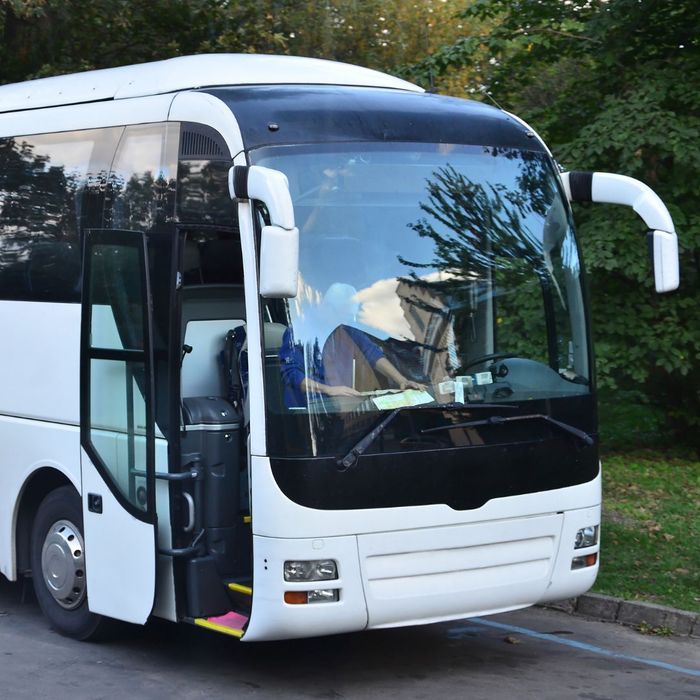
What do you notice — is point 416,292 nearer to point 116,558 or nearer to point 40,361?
point 116,558

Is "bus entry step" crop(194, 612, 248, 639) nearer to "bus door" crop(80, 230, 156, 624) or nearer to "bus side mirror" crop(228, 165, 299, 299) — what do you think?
"bus door" crop(80, 230, 156, 624)

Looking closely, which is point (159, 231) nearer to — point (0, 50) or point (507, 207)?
point (507, 207)

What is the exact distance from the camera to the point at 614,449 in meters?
15.9

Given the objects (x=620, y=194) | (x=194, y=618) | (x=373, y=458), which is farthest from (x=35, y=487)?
(x=620, y=194)

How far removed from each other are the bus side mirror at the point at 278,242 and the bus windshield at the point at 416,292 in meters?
0.41

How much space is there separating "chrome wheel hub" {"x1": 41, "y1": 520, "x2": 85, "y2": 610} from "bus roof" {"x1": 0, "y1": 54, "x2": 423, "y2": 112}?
2601 millimetres

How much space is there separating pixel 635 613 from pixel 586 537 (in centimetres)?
157

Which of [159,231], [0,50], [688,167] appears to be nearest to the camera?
[159,231]

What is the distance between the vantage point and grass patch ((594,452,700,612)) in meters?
9.06

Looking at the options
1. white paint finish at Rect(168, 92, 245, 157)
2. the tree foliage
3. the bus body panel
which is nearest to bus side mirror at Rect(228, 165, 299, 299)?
white paint finish at Rect(168, 92, 245, 157)

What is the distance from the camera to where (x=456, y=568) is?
22.2 ft

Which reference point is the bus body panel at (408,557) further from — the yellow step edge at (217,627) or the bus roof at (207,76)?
the bus roof at (207,76)

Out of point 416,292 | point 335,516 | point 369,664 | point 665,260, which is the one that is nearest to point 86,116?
point 416,292

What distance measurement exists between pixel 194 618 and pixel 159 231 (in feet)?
6.80
